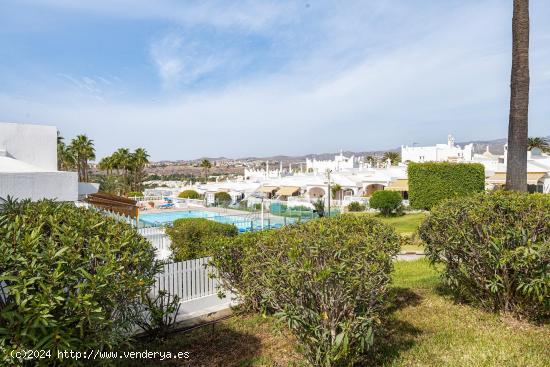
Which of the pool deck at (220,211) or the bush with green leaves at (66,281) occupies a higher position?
the bush with green leaves at (66,281)

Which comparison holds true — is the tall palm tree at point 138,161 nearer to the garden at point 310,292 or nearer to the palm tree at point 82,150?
the palm tree at point 82,150

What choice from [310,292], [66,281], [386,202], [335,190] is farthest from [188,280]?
[335,190]

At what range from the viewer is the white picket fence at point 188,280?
7769mm

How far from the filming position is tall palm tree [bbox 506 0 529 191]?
920 cm

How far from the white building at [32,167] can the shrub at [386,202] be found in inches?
859

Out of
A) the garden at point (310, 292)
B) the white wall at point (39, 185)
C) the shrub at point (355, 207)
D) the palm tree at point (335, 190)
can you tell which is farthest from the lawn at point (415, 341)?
the palm tree at point (335, 190)

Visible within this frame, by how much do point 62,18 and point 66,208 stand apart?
10623 millimetres

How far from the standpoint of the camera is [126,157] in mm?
50156

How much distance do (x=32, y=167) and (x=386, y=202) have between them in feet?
76.5

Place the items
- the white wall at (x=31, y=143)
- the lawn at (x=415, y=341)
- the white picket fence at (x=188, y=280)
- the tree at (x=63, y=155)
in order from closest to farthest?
the lawn at (x=415, y=341) → the white picket fence at (x=188, y=280) → the white wall at (x=31, y=143) → the tree at (x=63, y=155)

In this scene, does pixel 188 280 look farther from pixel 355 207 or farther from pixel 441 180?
pixel 355 207

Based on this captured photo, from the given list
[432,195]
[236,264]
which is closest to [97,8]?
[236,264]

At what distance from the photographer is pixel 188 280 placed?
26.6 feet

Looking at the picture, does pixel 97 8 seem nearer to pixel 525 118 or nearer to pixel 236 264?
pixel 236 264
